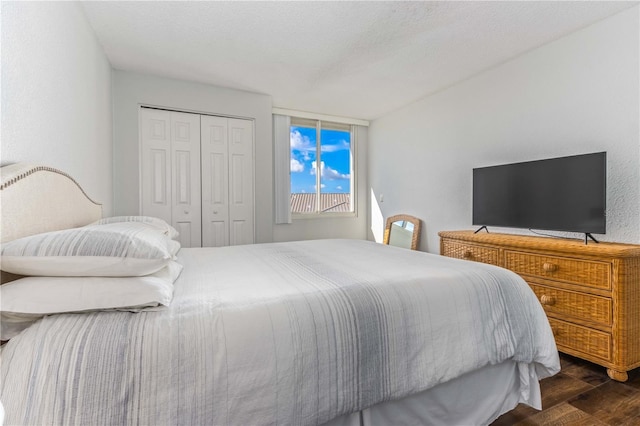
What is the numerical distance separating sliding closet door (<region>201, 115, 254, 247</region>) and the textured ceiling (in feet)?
1.84

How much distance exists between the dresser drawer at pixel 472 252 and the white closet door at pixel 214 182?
260cm

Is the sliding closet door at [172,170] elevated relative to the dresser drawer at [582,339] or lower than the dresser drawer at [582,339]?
elevated

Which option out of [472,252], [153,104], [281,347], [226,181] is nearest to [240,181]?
[226,181]

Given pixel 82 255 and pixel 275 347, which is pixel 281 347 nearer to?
pixel 275 347

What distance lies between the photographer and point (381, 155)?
4801mm

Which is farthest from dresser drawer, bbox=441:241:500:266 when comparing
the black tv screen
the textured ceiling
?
the textured ceiling

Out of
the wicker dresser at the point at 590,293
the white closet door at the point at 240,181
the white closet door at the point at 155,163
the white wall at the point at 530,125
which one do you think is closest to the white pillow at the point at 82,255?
the wicker dresser at the point at 590,293

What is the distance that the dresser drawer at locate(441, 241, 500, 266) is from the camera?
8.36 feet

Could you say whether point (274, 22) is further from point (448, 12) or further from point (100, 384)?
point (100, 384)

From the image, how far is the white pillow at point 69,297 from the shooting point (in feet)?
2.68

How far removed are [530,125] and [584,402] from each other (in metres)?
2.21

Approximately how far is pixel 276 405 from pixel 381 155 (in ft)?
14.3

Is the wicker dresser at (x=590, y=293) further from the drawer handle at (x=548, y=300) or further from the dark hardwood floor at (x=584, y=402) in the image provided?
the dark hardwood floor at (x=584, y=402)

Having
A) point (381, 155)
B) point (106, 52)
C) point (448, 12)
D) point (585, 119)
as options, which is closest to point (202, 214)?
point (106, 52)
